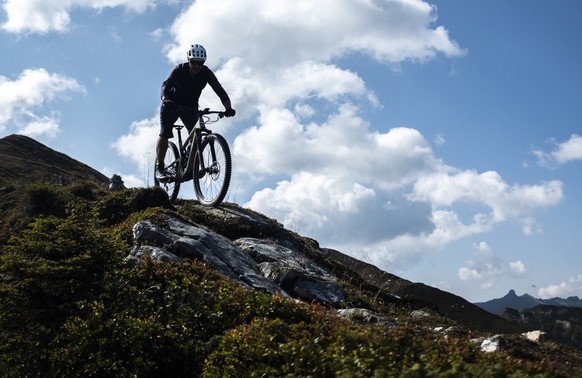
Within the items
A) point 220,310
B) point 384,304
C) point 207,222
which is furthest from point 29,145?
point 220,310

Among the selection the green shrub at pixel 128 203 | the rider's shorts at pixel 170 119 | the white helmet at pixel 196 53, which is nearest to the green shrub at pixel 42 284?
the green shrub at pixel 128 203

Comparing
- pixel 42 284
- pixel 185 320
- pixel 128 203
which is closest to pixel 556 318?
pixel 128 203

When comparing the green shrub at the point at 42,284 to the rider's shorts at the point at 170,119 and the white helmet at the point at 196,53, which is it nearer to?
the rider's shorts at the point at 170,119

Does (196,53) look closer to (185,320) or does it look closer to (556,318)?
(185,320)

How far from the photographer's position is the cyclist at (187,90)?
1577 cm

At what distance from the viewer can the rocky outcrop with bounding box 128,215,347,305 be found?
11656 millimetres

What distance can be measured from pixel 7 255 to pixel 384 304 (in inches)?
306

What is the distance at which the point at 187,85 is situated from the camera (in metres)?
16.0

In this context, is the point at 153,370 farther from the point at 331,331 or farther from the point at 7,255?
the point at 7,255

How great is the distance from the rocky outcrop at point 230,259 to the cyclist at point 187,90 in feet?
11.2

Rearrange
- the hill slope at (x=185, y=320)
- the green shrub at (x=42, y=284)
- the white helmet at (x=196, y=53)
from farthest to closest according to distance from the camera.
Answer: the white helmet at (x=196, y=53)
the green shrub at (x=42, y=284)
the hill slope at (x=185, y=320)

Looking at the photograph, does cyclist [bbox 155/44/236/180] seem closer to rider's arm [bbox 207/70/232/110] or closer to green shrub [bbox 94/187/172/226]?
rider's arm [bbox 207/70/232/110]

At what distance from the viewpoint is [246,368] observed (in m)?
6.68

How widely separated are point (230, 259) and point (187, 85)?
5.48m
